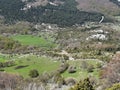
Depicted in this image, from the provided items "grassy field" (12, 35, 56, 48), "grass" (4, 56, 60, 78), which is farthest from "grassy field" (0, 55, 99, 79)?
"grassy field" (12, 35, 56, 48)

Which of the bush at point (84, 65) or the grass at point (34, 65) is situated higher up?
the bush at point (84, 65)

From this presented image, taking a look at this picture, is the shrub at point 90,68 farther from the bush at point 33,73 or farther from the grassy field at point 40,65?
the bush at point 33,73

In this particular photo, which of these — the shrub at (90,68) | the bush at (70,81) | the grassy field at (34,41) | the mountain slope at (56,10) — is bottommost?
the mountain slope at (56,10)

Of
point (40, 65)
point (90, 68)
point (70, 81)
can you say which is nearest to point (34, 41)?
point (40, 65)

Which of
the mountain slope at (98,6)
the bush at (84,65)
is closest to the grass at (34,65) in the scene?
the bush at (84,65)

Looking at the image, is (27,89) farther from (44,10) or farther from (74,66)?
(44,10)

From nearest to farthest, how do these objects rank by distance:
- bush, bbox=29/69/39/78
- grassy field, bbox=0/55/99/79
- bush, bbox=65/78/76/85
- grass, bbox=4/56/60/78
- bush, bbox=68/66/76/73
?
bush, bbox=65/78/76/85, grassy field, bbox=0/55/99/79, bush, bbox=29/69/39/78, bush, bbox=68/66/76/73, grass, bbox=4/56/60/78

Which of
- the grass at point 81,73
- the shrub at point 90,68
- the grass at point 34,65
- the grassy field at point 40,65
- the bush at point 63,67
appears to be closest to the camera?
the grass at point 81,73

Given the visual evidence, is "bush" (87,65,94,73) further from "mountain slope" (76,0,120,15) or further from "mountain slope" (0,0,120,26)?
"mountain slope" (76,0,120,15)

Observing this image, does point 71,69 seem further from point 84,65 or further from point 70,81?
point 70,81

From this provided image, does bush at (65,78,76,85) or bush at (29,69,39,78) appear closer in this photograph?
bush at (65,78,76,85)
